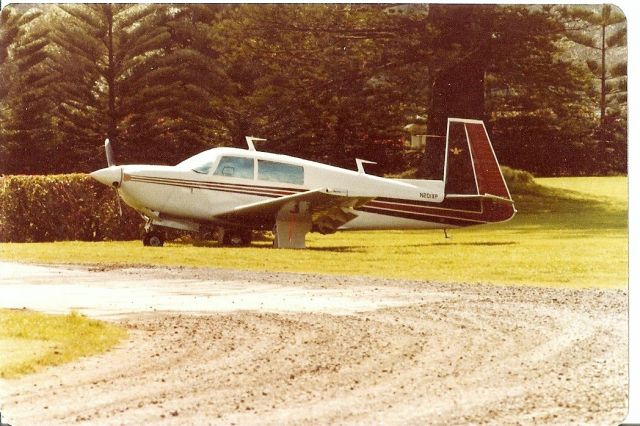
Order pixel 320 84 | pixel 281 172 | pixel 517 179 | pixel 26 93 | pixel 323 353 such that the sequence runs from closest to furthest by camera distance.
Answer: pixel 323 353 < pixel 26 93 < pixel 320 84 < pixel 517 179 < pixel 281 172

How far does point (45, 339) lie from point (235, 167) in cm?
259

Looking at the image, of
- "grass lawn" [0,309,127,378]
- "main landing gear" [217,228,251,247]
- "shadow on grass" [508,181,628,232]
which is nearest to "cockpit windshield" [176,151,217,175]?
"main landing gear" [217,228,251,247]

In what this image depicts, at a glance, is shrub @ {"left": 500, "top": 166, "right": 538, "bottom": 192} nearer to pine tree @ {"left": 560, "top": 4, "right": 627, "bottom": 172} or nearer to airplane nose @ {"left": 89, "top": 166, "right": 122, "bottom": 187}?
pine tree @ {"left": 560, "top": 4, "right": 627, "bottom": 172}

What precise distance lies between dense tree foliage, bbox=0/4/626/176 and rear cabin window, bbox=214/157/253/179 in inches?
12.3

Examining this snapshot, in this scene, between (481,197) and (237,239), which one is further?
(237,239)

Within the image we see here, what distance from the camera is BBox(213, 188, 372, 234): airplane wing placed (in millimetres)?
10125

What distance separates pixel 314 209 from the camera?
10.3m

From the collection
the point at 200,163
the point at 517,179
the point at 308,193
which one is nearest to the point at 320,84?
the point at 308,193

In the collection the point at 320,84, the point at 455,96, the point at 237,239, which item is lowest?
the point at 237,239

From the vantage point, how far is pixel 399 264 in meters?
9.84

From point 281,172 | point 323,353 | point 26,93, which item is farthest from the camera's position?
point 281,172

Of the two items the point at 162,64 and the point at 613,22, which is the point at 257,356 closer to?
the point at 162,64

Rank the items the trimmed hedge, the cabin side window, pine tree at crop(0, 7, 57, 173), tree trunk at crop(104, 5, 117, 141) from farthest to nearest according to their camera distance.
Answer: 1. the cabin side window
2. the trimmed hedge
3. tree trunk at crop(104, 5, 117, 141)
4. pine tree at crop(0, 7, 57, 173)

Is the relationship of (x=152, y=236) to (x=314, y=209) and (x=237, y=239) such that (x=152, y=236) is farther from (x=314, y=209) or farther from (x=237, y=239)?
(x=314, y=209)
